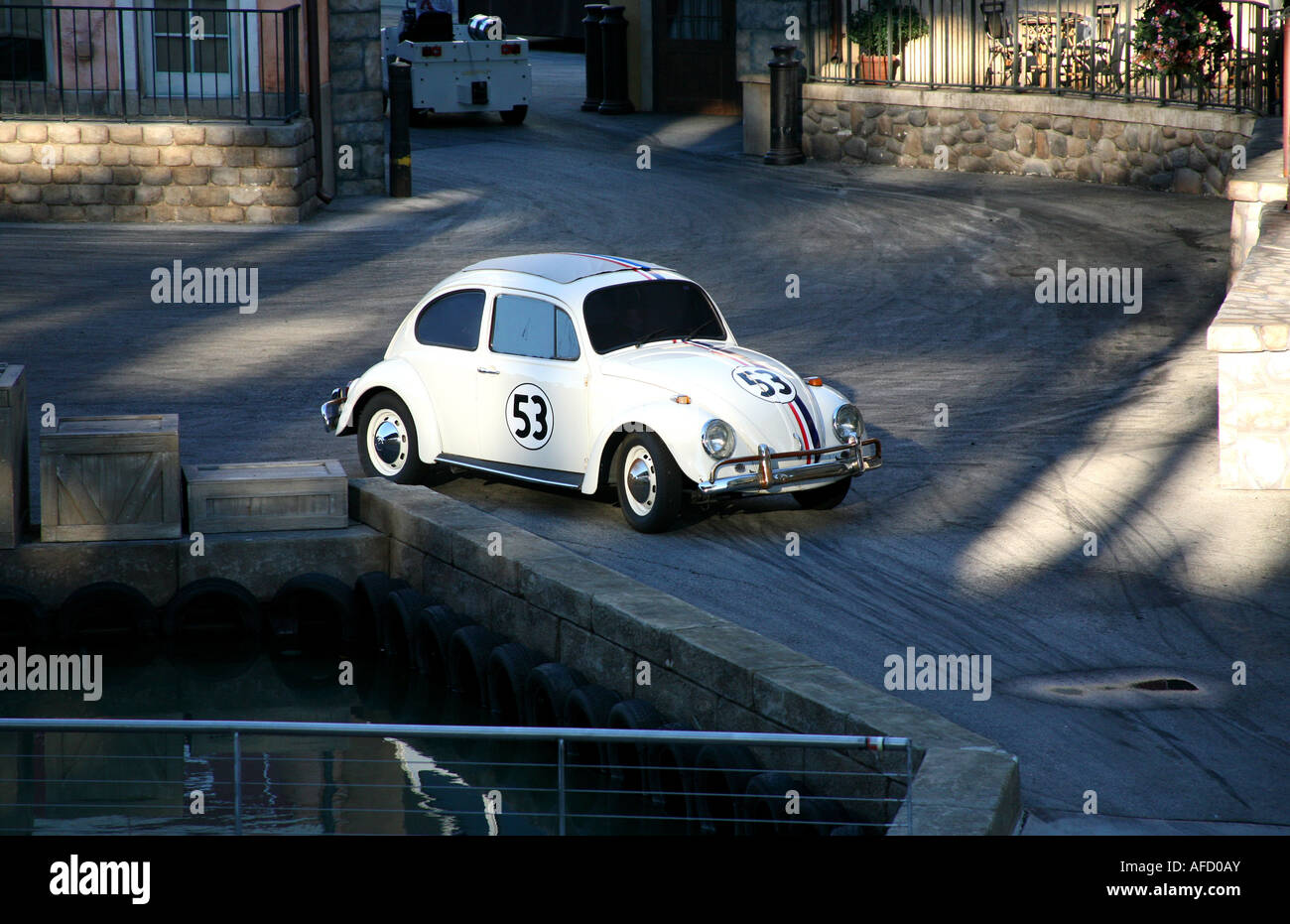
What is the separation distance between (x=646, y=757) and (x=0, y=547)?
4.91 metres

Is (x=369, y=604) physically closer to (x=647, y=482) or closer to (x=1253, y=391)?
(x=647, y=482)

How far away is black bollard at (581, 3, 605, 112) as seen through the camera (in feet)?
107

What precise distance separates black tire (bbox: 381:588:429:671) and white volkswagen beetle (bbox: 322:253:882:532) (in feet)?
4.09

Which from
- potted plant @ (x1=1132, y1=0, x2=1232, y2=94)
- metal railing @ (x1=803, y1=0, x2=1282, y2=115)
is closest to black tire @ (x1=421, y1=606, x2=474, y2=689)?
metal railing @ (x1=803, y1=0, x2=1282, y2=115)

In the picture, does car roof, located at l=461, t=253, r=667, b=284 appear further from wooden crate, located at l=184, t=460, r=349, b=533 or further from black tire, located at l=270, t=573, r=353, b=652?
black tire, located at l=270, t=573, r=353, b=652

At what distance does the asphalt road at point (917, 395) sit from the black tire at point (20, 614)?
2136mm

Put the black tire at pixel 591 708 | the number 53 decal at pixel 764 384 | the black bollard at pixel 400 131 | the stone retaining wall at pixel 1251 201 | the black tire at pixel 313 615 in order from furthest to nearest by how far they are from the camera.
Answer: the black bollard at pixel 400 131, the stone retaining wall at pixel 1251 201, the black tire at pixel 313 615, the number 53 decal at pixel 764 384, the black tire at pixel 591 708

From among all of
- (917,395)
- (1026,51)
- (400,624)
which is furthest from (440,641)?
(1026,51)

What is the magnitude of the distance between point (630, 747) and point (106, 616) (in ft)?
13.8

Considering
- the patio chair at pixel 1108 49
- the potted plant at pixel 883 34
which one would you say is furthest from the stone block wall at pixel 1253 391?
the potted plant at pixel 883 34

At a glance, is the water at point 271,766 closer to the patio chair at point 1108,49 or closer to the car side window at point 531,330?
the car side window at point 531,330

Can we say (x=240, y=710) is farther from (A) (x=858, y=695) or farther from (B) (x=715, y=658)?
(A) (x=858, y=695)

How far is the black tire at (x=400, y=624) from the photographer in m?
11.1
